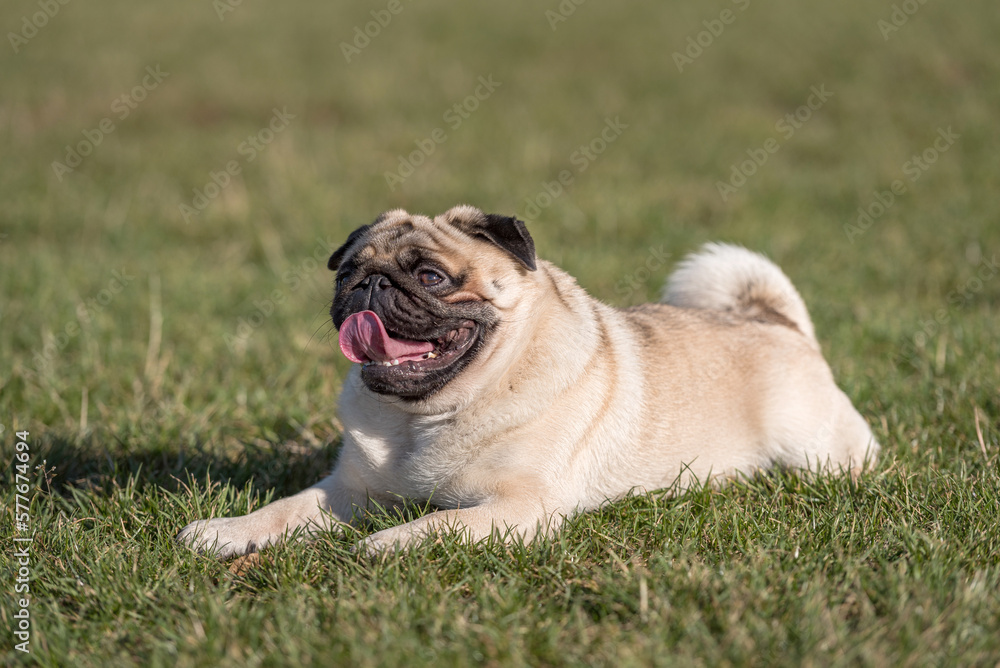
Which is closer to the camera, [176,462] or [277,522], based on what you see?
[277,522]

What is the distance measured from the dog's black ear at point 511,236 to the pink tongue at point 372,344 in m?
0.51

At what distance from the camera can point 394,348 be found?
10.7 ft

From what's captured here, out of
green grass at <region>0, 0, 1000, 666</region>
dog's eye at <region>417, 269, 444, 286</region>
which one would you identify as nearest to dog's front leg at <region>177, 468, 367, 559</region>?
green grass at <region>0, 0, 1000, 666</region>

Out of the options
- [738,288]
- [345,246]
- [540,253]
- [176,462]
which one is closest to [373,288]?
[345,246]

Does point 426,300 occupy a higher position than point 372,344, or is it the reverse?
point 426,300

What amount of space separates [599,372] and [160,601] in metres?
1.93

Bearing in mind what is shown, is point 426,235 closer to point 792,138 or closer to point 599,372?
point 599,372

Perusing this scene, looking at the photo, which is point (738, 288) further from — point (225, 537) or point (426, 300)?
point (225, 537)

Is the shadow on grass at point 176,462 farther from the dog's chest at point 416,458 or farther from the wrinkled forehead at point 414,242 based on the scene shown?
the wrinkled forehead at point 414,242

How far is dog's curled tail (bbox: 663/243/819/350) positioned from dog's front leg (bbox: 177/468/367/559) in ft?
7.59

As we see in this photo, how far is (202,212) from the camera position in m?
9.07

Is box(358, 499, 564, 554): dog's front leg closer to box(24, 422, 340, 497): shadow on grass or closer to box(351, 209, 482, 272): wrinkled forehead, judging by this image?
box(351, 209, 482, 272): wrinkled forehead

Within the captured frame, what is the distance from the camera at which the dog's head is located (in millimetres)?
3213

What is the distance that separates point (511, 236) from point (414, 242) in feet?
1.30
